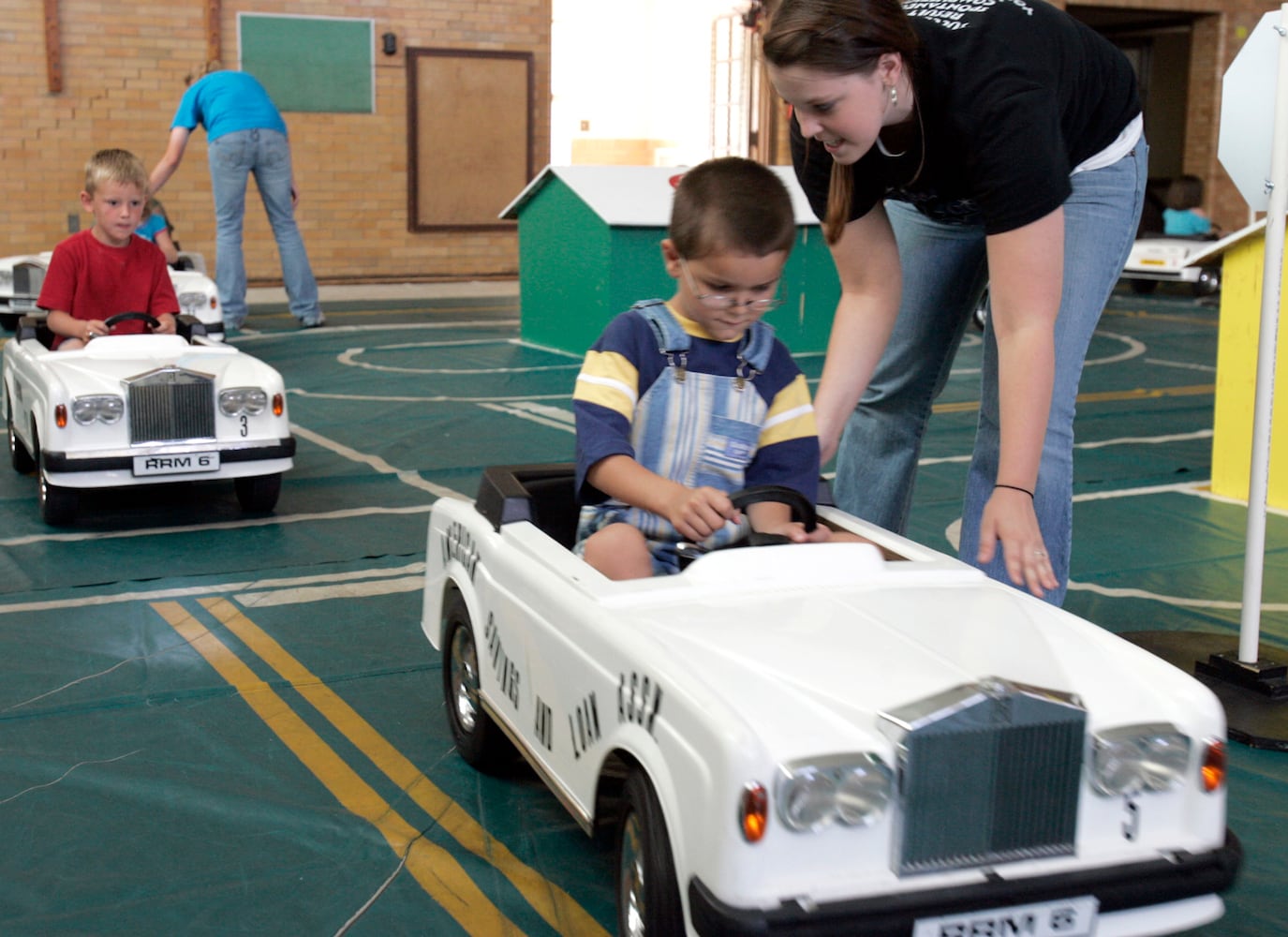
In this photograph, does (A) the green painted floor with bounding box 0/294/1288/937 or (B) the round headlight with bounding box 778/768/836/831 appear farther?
(A) the green painted floor with bounding box 0/294/1288/937

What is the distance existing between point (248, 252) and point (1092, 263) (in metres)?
11.8

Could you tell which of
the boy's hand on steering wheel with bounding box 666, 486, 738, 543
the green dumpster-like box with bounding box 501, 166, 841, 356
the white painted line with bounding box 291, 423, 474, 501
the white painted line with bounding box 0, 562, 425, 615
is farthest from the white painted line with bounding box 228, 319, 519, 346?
the boy's hand on steering wheel with bounding box 666, 486, 738, 543

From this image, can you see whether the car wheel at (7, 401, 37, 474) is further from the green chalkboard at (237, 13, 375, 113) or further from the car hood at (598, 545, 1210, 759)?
the green chalkboard at (237, 13, 375, 113)

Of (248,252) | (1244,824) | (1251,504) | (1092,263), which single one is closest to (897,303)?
(1092,263)

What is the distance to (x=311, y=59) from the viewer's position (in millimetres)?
13414

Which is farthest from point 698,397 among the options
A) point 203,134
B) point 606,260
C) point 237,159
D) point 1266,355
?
point 203,134

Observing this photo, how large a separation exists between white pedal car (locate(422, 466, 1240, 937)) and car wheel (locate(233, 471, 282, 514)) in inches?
109

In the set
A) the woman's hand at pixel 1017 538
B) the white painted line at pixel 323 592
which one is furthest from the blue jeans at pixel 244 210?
the woman's hand at pixel 1017 538

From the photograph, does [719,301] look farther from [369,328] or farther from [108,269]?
[369,328]

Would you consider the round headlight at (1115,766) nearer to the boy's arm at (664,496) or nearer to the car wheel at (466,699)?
the boy's arm at (664,496)

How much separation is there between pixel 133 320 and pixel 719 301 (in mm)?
3411

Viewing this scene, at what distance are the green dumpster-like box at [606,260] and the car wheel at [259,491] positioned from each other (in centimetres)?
398

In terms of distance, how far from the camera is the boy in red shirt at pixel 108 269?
4.98 meters

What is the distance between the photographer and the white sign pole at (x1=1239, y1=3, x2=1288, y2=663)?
3.00 metres
